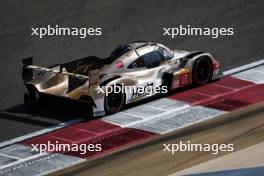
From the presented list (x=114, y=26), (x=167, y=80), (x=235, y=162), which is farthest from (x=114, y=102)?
(x=114, y=26)

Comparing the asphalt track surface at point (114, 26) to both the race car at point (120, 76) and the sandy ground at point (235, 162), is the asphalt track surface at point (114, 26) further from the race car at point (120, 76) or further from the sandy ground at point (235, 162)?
the sandy ground at point (235, 162)

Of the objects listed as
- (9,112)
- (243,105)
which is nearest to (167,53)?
(243,105)

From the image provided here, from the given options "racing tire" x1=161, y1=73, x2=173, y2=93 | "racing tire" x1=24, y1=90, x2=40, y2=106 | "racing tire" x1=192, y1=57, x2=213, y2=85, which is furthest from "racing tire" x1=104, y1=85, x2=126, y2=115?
"racing tire" x1=192, y1=57, x2=213, y2=85

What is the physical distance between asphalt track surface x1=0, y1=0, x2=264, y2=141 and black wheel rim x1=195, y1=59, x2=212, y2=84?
1.54 m

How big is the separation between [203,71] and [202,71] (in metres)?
0.03

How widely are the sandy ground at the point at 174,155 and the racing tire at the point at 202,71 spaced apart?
2.34 meters

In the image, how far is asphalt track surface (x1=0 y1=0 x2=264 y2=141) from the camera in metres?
27.7

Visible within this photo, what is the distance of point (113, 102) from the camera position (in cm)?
2330

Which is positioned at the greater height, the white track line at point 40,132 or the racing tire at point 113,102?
the racing tire at point 113,102

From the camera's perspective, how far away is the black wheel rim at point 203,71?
2530cm

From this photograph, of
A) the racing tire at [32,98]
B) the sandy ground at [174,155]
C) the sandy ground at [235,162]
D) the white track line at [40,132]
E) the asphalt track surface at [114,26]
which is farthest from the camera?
the asphalt track surface at [114,26]

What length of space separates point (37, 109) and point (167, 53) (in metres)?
3.72

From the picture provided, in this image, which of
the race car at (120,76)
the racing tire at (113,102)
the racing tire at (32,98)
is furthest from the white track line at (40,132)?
the racing tire at (32,98)

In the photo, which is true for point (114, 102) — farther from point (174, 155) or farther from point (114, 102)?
point (174, 155)
